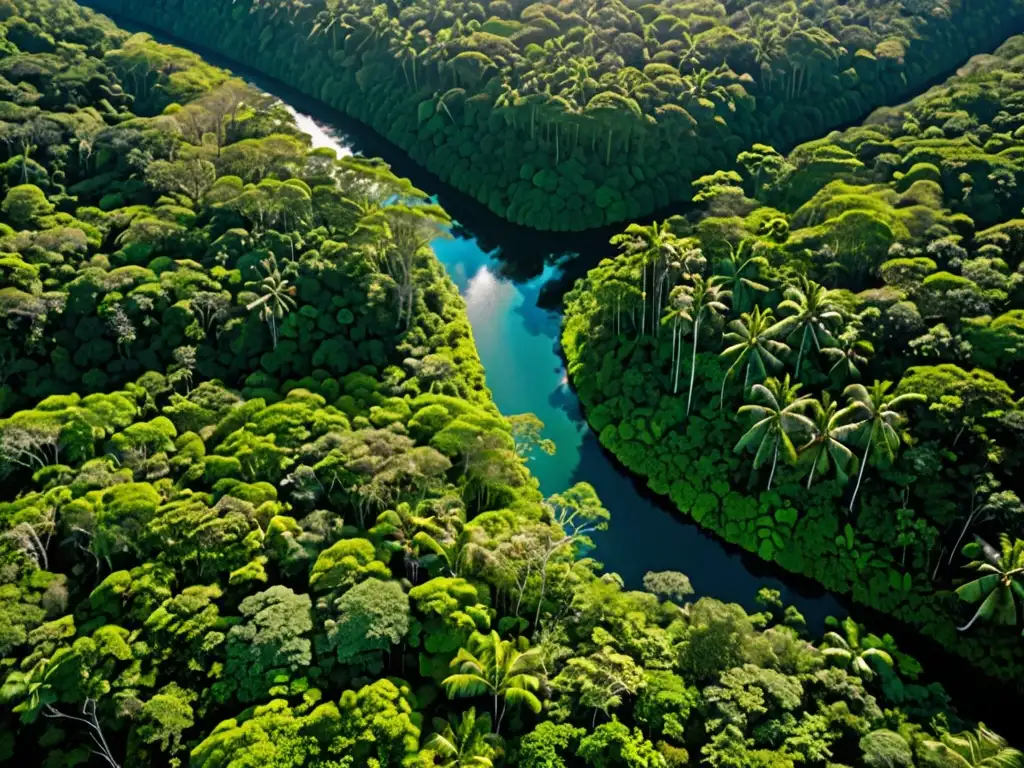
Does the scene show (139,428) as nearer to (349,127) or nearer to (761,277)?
(761,277)

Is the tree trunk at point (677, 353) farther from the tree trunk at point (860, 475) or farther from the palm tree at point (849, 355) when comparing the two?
the tree trunk at point (860, 475)

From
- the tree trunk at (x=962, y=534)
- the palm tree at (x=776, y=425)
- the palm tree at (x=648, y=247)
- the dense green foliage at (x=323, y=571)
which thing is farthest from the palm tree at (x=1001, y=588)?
the palm tree at (x=648, y=247)

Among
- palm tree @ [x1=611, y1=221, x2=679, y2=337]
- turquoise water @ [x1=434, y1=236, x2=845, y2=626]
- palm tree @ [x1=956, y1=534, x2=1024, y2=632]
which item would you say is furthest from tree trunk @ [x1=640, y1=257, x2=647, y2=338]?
palm tree @ [x1=956, y1=534, x2=1024, y2=632]

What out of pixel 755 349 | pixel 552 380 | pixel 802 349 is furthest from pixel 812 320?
pixel 552 380

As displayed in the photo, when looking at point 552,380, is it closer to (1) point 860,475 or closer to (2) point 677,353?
(2) point 677,353

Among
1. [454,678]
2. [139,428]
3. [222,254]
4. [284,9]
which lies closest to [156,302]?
[222,254]

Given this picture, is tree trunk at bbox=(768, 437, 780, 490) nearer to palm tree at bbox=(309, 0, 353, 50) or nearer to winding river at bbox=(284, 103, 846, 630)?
winding river at bbox=(284, 103, 846, 630)
